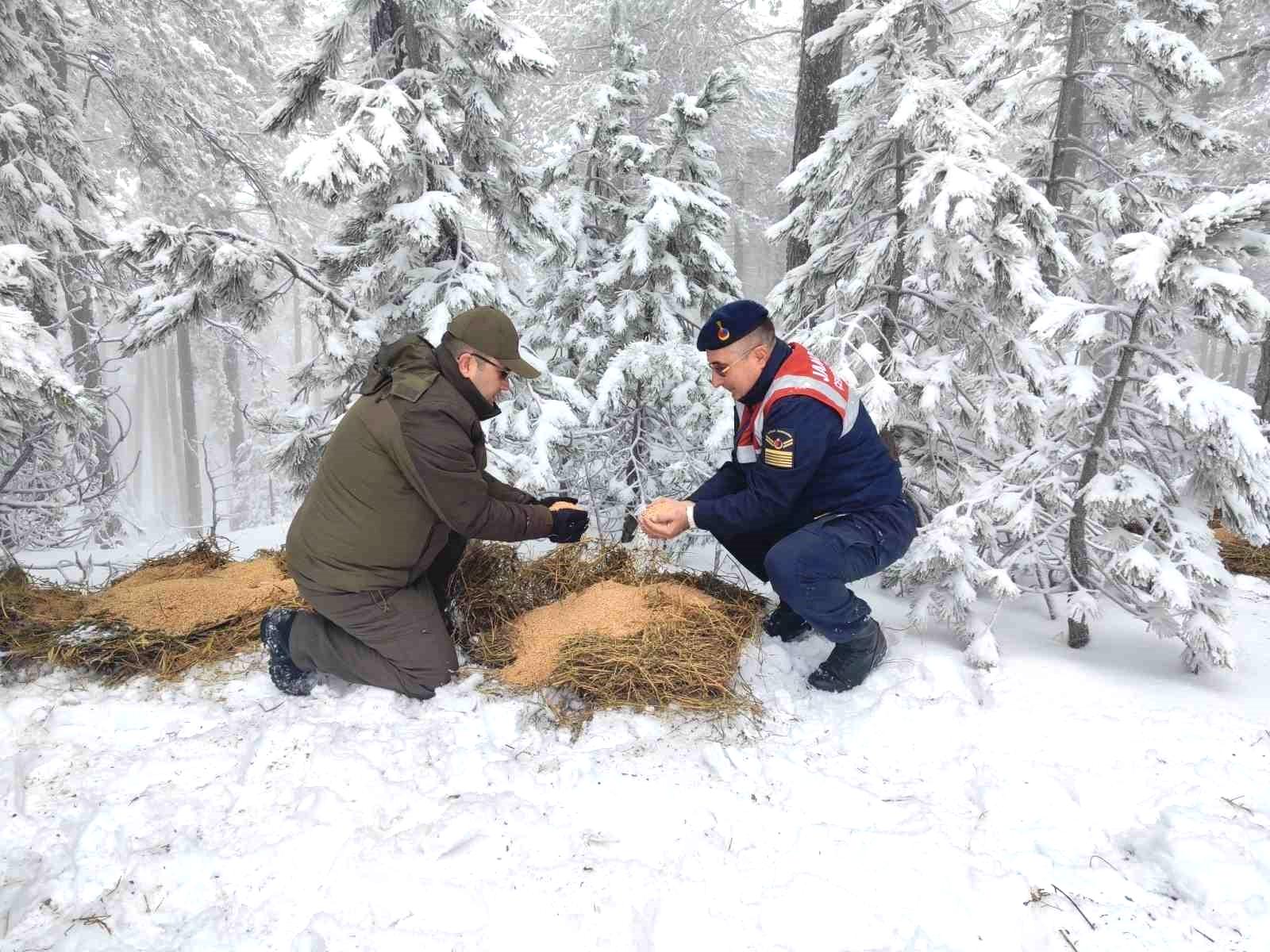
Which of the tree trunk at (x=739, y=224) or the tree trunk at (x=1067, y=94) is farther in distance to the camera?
the tree trunk at (x=739, y=224)

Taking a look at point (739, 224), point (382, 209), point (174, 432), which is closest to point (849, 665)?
point (382, 209)

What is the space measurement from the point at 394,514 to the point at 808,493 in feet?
7.07

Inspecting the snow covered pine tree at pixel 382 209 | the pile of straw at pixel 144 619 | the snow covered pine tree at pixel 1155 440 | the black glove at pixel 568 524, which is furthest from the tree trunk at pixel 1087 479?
the pile of straw at pixel 144 619

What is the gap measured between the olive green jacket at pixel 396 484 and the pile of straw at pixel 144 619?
846mm

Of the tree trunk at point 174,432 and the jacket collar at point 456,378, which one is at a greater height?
the jacket collar at point 456,378

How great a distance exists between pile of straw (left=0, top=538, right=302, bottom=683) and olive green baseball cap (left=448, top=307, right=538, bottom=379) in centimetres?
195

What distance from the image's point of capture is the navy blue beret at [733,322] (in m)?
3.29

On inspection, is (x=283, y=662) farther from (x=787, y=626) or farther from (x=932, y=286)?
(x=932, y=286)

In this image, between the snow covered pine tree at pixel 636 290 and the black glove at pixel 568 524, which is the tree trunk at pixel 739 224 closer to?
the snow covered pine tree at pixel 636 290

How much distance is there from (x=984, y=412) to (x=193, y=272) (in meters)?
5.59

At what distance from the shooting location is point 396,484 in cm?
310

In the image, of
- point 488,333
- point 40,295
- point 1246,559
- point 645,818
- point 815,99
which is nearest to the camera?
point 645,818

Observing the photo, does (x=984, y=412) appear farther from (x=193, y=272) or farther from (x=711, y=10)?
(x=711, y=10)

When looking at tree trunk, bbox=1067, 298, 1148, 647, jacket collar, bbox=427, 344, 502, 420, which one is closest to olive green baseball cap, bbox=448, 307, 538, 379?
jacket collar, bbox=427, 344, 502, 420
